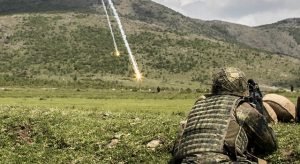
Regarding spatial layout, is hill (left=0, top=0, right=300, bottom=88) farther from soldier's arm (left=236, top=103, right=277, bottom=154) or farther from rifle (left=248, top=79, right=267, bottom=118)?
soldier's arm (left=236, top=103, right=277, bottom=154)

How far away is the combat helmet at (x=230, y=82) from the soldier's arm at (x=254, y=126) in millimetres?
390

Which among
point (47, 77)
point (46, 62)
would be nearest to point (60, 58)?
point (46, 62)

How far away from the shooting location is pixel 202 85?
431 ft

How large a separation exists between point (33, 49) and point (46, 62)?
503 inches

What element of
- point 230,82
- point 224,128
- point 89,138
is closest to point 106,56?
point 89,138

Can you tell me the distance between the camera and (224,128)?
9812 mm

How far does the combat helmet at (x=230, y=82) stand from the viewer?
1051 cm

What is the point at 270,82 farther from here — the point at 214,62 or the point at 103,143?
the point at 103,143

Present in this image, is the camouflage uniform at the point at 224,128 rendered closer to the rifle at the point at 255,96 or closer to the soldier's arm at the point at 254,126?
the soldier's arm at the point at 254,126

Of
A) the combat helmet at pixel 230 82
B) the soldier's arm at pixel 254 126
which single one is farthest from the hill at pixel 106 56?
the soldier's arm at pixel 254 126

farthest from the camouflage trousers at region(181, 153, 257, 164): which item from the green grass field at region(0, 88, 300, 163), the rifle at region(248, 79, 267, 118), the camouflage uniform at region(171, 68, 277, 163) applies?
the green grass field at region(0, 88, 300, 163)

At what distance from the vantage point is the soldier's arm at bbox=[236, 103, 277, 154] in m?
10.0

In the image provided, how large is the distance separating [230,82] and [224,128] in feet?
3.71

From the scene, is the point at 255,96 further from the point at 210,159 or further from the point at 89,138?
the point at 89,138
